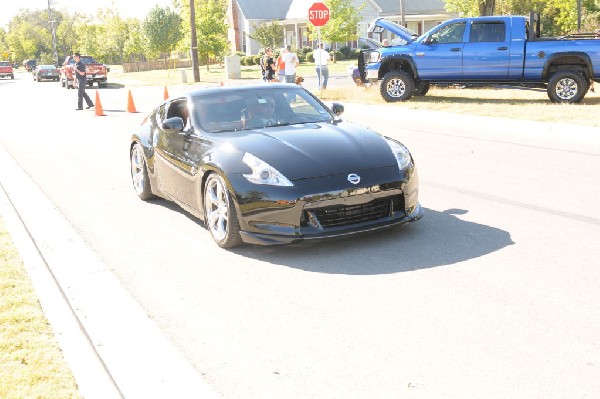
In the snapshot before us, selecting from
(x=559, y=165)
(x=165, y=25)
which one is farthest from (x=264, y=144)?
(x=165, y=25)

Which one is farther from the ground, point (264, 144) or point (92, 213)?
point (264, 144)

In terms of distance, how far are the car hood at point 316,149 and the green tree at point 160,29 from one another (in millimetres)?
62636

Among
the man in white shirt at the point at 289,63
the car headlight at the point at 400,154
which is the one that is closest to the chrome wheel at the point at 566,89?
the man in white shirt at the point at 289,63

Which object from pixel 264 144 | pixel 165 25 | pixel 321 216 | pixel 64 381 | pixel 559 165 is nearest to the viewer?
pixel 64 381

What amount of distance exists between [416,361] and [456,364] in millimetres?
215

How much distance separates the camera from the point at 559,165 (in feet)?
33.3

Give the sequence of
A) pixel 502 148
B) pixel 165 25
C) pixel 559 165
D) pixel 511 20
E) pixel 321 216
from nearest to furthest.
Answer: pixel 321 216 → pixel 559 165 → pixel 502 148 → pixel 511 20 → pixel 165 25

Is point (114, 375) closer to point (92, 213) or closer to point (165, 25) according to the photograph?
point (92, 213)

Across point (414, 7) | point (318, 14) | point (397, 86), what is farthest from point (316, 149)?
point (414, 7)

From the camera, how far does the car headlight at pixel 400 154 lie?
21.0 ft

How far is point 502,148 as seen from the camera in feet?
39.6

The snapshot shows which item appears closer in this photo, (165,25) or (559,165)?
(559,165)

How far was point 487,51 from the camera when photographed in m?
18.8

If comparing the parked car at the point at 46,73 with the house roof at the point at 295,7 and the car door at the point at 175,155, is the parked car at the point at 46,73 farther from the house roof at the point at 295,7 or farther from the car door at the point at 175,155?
the car door at the point at 175,155
